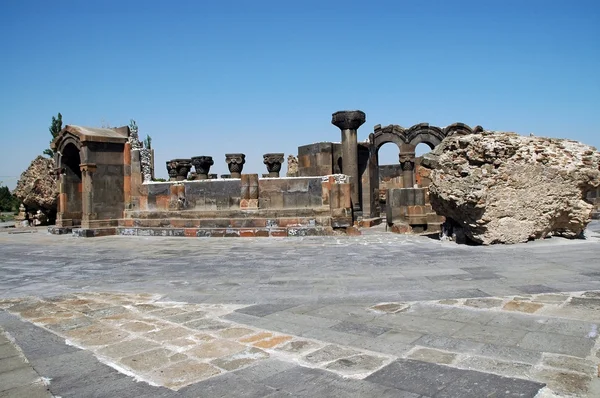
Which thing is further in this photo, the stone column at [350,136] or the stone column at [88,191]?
the stone column at [350,136]

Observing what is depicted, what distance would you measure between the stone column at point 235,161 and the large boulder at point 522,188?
13616mm

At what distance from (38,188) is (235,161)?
7.90 meters

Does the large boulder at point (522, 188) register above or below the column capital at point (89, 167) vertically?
below

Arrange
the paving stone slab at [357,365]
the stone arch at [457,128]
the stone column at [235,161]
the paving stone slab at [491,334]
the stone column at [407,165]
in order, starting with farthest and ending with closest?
the stone arch at [457,128]
the stone column at [407,165]
the stone column at [235,161]
the paving stone slab at [491,334]
the paving stone slab at [357,365]

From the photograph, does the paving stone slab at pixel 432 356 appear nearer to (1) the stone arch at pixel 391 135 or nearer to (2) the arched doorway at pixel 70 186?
(2) the arched doorway at pixel 70 186

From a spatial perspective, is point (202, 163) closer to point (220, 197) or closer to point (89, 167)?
point (89, 167)

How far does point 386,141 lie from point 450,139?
15.6m

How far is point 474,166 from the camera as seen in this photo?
305 inches

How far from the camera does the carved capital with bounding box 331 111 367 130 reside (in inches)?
601

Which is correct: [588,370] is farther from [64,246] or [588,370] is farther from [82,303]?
[64,246]

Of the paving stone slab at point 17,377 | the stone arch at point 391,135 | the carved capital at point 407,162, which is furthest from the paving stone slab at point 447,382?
the stone arch at point 391,135

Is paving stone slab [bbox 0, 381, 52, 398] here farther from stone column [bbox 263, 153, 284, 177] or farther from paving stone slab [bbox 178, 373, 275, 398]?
stone column [bbox 263, 153, 284, 177]

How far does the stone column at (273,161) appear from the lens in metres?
19.8

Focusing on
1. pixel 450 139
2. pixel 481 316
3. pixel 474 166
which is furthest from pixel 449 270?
pixel 450 139
